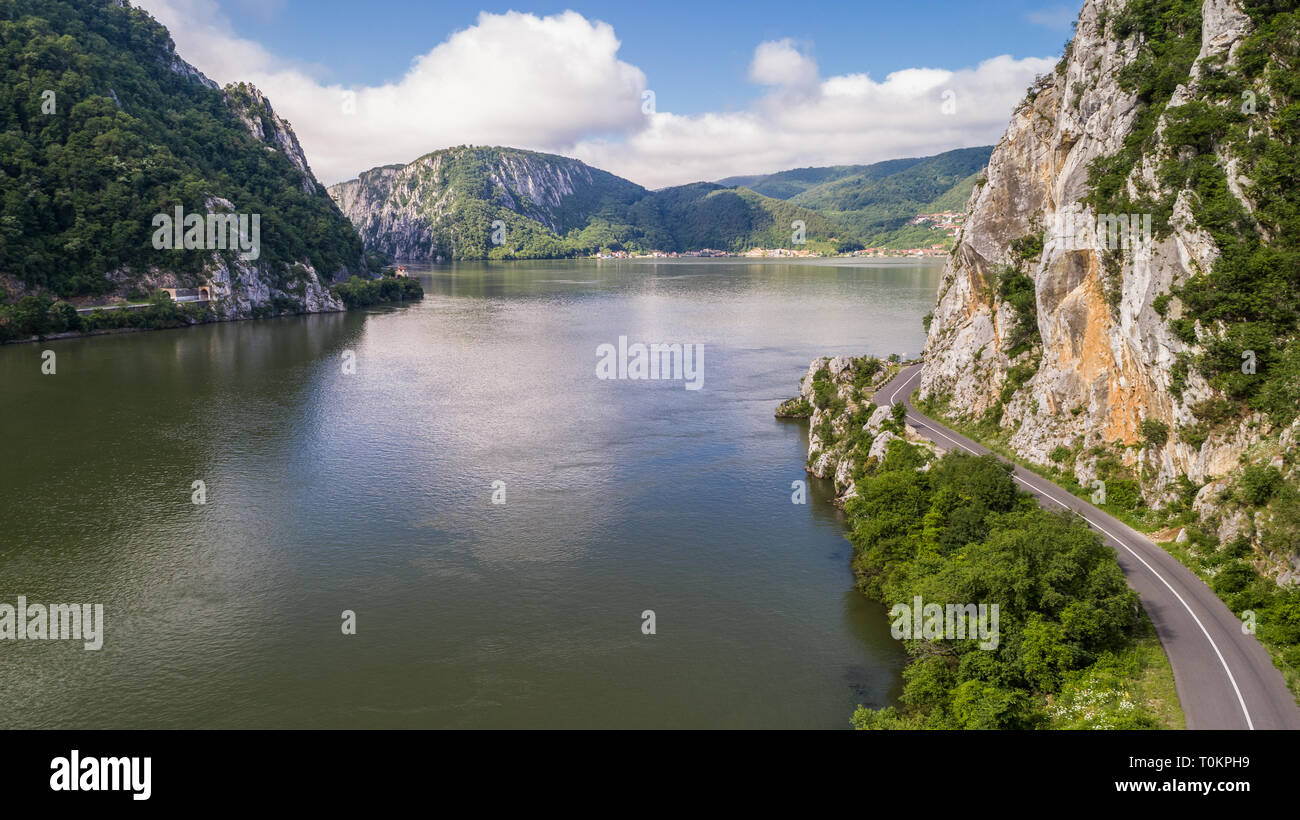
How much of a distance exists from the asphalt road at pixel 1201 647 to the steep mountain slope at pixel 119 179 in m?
131

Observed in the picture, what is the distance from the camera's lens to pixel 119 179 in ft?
396

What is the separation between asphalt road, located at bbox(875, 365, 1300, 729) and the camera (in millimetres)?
21625

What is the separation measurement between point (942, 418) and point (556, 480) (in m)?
27.4

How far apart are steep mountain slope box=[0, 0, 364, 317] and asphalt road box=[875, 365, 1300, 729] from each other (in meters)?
131

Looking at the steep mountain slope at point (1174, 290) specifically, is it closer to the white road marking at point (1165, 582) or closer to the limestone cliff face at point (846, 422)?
the white road marking at point (1165, 582)

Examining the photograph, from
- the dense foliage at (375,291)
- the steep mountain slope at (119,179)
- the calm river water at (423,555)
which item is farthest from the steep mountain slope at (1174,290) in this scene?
the dense foliage at (375,291)

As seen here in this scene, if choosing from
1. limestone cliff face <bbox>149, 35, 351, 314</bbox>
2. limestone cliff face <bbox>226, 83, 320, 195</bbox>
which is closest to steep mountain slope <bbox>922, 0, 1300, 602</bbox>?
limestone cliff face <bbox>149, 35, 351, 314</bbox>

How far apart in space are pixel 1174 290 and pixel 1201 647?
1654cm

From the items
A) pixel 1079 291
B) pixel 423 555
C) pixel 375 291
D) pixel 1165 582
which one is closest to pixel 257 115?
pixel 375 291

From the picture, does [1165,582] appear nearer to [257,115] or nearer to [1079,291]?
[1079,291]

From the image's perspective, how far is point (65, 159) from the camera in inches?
4673

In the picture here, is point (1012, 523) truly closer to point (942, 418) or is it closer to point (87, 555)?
point (942, 418)
